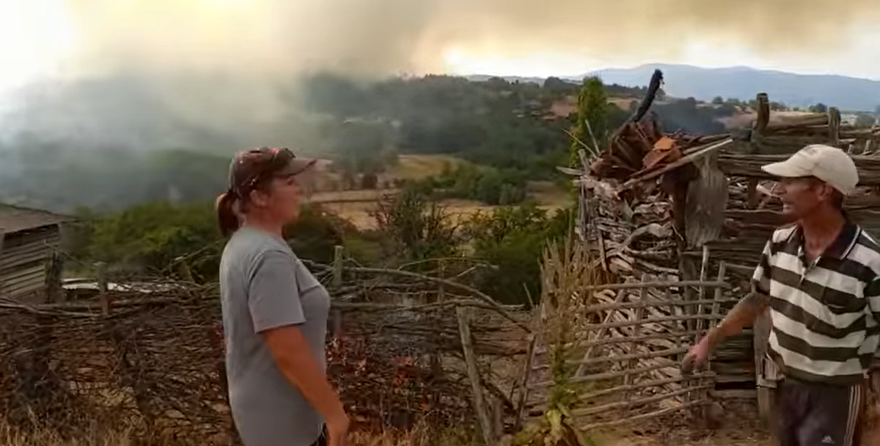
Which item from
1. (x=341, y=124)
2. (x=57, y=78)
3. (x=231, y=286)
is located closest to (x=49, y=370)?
(x=231, y=286)

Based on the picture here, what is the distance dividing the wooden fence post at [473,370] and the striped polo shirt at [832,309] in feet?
6.81

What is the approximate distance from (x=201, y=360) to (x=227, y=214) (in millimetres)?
2709

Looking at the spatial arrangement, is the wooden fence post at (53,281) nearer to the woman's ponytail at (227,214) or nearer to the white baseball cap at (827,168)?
the woman's ponytail at (227,214)

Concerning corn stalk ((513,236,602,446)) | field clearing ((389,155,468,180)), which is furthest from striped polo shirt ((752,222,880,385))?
field clearing ((389,155,468,180))

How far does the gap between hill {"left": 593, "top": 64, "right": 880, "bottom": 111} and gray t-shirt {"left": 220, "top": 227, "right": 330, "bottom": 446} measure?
70.4 feet

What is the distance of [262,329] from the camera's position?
2434 millimetres

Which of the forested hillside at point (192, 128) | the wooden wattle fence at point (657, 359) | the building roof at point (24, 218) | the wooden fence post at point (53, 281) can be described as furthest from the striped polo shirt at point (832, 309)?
the building roof at point (24, 218)

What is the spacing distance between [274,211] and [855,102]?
81.1ft

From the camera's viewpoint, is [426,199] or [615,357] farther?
[426,199]

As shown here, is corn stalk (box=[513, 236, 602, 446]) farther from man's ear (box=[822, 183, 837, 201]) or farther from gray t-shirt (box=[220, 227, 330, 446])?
gray t-shirt (box=[220, 227, 330, 446])

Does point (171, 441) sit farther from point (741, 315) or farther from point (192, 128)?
point (192, 128)

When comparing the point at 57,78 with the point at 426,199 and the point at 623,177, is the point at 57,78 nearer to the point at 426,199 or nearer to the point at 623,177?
the point at 426,199

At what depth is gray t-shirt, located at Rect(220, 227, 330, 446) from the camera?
2455 mm

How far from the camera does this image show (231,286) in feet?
8.31
